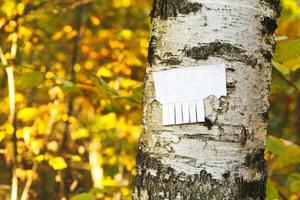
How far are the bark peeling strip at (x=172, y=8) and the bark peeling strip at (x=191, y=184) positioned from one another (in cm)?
26

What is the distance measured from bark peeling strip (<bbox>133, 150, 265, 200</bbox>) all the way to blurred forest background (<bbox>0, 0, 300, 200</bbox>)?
1.26 metres

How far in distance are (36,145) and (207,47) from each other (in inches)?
99.0

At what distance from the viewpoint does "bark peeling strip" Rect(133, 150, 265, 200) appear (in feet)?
3.07

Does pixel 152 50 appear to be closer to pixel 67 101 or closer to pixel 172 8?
pixel 172 8

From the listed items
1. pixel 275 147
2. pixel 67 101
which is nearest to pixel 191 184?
pixel 275 147

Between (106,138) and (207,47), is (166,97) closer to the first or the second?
(207,47)

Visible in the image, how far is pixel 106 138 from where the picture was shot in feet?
13.8

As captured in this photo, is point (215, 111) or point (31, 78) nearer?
point (215, 111)

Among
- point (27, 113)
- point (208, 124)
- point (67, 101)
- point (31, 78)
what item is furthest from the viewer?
point (67, 101)

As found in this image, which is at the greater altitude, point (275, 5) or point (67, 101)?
point (67, 101)

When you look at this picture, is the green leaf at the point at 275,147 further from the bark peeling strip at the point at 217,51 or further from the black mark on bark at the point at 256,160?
the bark peeling strip at the point at 217,51

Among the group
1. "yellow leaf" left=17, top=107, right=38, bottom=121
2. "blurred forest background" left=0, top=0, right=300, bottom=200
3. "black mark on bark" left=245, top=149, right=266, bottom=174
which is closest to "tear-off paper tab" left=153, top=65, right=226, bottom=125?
"black mark on bark" left=245, top=149, right=266, bottom=174

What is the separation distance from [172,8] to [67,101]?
125 inches

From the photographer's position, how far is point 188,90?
37.5 inches
